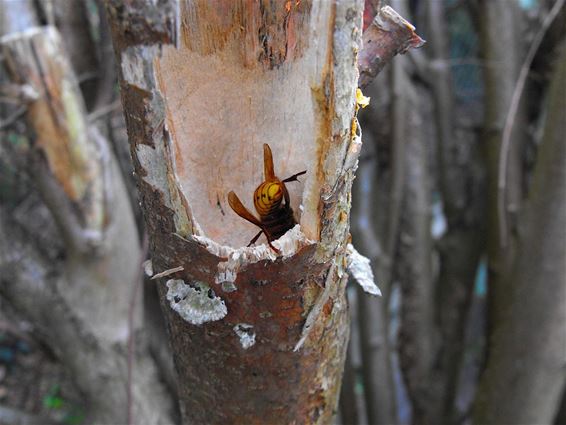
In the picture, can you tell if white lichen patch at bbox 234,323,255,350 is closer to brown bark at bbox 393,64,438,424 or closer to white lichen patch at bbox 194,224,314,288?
white lichen patch at bbox 194,224,314,288

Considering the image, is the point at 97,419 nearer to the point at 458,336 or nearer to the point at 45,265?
the point at 45,265

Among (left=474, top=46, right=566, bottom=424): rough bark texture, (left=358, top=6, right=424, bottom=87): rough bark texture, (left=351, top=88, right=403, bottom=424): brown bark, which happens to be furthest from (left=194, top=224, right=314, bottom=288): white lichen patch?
(left=351, top=88, right=403, bottom=424): brown bark

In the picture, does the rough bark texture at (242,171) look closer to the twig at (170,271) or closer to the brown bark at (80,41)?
Result: the twig at (170,271)

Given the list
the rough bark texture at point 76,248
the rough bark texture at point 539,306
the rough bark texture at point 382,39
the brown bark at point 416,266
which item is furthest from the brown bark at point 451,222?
the rough bark texture at point 382,39

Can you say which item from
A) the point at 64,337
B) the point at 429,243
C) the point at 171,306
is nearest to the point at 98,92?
the point at 64,337

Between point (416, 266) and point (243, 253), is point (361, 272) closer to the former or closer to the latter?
point (243, 253)
